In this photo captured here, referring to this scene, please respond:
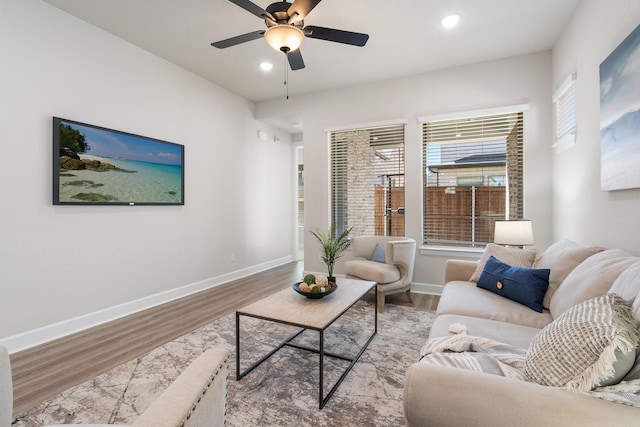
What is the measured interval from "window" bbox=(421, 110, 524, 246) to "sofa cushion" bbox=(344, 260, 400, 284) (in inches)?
40.5

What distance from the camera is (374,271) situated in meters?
3.32

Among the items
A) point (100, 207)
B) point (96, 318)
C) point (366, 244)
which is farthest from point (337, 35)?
point (96, 318)

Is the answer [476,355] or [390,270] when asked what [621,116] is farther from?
[390,270]

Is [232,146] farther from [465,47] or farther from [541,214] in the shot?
[541,214]

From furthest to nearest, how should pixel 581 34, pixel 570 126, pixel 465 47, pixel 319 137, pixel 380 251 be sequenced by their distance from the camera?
pixel 319 137 → pixel 380 251 → pixel 465 47 → pixel 570 126 → pixel 581 34

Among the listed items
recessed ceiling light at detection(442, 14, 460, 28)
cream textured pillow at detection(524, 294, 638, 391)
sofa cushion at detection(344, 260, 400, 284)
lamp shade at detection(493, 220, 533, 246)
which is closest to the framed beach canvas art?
lamp shade at detection(493, 220, 533, 246)

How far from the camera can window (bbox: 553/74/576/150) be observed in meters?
2.80

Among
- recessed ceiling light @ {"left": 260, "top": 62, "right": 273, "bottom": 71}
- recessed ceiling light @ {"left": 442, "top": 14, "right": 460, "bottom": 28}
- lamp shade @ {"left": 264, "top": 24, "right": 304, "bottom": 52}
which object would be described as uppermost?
recessed ceiling light @ {"left": 260, "top": 62, "right": 273, "bottom": 71}

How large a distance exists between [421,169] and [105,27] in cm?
387

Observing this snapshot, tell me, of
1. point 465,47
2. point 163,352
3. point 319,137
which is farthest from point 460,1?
point 163,352

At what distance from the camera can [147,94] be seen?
3490 millimetres

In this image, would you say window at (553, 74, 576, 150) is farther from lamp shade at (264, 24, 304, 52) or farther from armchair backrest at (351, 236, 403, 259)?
lamp shade at (264, 24, 304, 52)

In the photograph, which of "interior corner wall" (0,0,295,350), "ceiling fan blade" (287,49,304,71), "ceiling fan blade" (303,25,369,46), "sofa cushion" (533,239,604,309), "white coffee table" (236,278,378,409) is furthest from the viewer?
"ceiling fan blade" (287,49,304,71)

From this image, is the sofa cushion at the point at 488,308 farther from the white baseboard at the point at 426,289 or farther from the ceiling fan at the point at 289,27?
the ceiling fan at the point at 289,27
